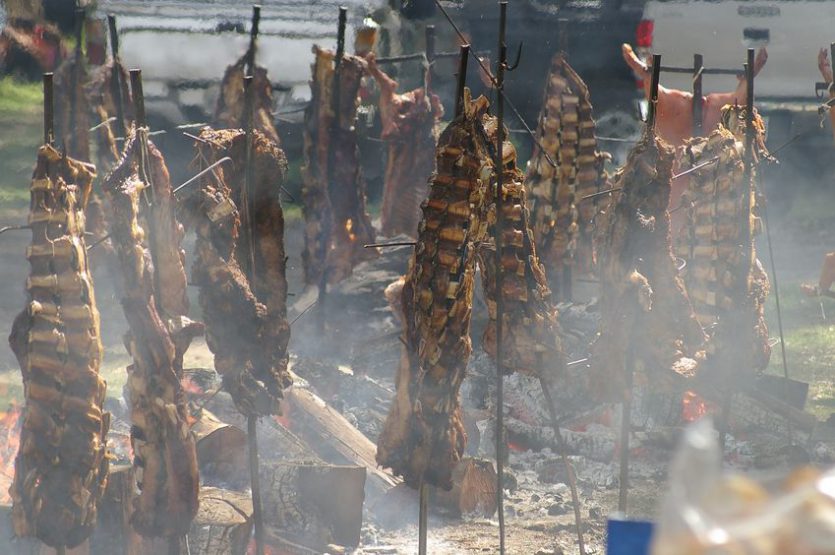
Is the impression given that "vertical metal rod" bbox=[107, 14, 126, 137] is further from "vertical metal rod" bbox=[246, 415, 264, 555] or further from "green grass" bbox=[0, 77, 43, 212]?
"green grass" bbox=[0, 77, 43, 212]

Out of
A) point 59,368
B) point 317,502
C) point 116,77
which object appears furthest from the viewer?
point 116,77

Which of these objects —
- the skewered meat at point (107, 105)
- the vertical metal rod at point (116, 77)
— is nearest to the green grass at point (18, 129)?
the skewered meat at point (107, 105)

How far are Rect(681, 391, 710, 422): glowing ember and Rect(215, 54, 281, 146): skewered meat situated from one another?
14.2ft

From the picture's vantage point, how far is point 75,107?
10.2 meters

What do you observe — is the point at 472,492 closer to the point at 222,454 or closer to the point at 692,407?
the point at 222,454

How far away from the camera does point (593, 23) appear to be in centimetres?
1548

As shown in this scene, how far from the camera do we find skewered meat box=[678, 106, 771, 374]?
6.93m

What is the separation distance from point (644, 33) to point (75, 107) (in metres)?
8.26

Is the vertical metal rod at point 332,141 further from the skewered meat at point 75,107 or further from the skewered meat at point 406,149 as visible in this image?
the skewered meat at point 75,107

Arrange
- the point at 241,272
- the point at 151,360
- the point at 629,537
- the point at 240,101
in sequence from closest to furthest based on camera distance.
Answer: the point at 629,537 < the point at 151,360 < the point at 241,272 < the point at 240,101

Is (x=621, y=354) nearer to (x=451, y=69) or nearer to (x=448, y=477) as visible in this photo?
(x=448, y=477)

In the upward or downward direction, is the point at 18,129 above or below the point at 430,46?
below

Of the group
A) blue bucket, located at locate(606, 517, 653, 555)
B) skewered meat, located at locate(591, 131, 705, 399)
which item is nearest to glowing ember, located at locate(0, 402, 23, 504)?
skewered meat, located at locate(591, 131, 705, 399)

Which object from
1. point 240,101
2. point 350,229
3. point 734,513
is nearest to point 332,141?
point 350,229
